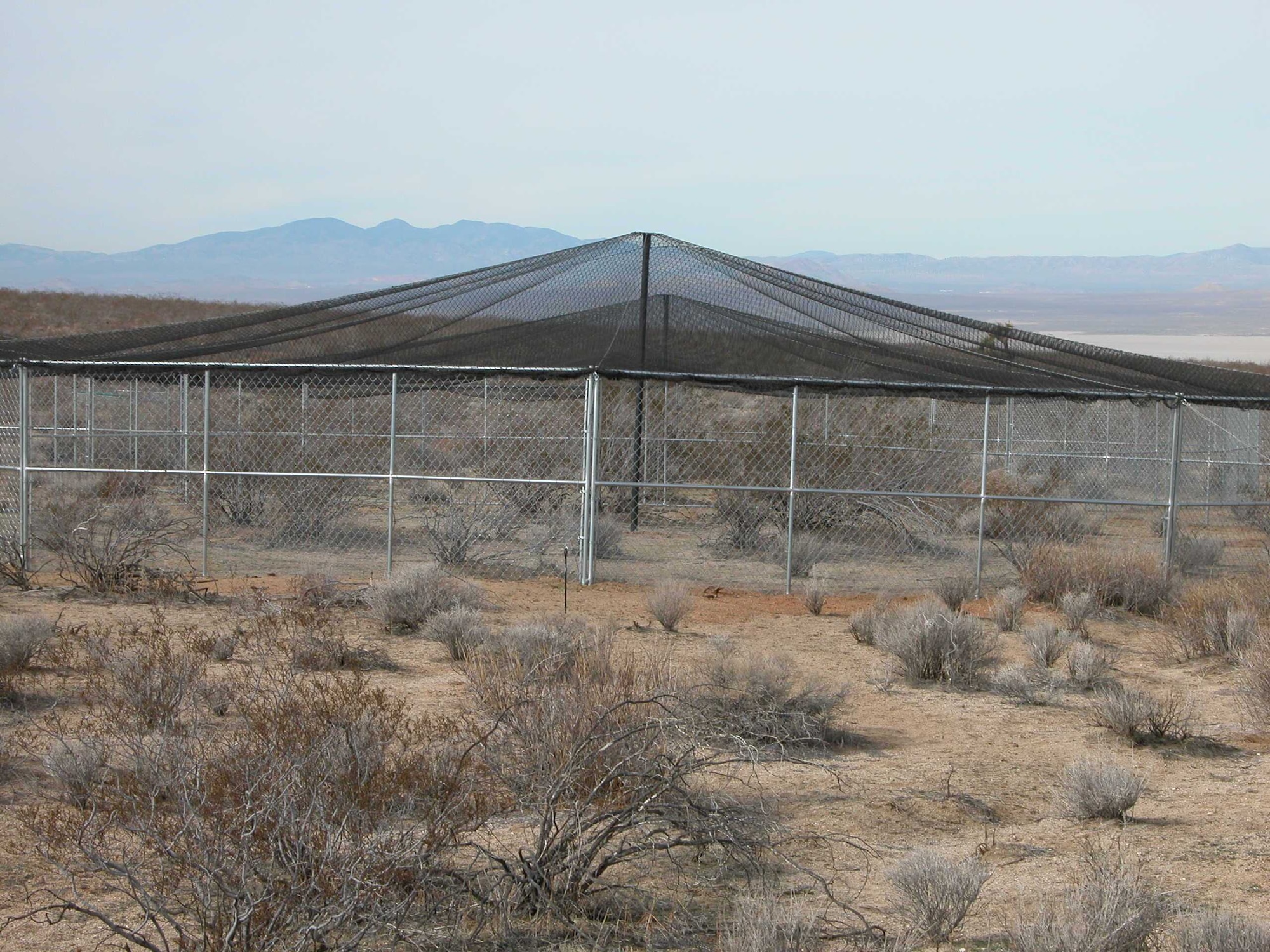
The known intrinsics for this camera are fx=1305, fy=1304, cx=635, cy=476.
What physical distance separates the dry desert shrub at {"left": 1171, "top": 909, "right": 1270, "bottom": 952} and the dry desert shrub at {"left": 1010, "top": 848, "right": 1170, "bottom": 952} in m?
0.09

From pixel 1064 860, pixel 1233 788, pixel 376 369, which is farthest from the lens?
pixel 376 369

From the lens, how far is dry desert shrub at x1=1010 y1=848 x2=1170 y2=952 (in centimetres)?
409

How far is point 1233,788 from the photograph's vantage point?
22.5 ft

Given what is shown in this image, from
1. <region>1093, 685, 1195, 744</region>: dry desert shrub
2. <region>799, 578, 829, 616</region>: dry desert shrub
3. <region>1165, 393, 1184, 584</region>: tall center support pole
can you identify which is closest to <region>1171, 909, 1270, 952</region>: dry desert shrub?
<region>1093, 685, 1195, 744</region>: dry desert shrub

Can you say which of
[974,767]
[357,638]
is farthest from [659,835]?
[357,638]

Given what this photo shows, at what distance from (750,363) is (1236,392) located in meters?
5.05

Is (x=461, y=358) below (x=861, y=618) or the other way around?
the other way around

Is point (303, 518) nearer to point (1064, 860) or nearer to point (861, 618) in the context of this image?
point (861, 618)

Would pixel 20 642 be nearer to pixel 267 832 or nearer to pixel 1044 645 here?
pixel 267 832

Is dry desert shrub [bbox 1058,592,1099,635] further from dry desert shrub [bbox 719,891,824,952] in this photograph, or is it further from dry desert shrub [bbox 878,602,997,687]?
dry desert shrub [bbox 719,891,824,952]

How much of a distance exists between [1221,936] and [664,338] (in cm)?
1091

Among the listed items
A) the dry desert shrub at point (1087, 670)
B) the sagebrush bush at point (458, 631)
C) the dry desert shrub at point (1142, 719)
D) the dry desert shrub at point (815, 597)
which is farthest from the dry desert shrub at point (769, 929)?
the dry desert shrub at point (815, 597)

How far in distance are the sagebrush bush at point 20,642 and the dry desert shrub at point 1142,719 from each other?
6832mm

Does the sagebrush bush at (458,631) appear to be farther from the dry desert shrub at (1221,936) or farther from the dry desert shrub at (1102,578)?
the dry desert shrub at (1102,578)
